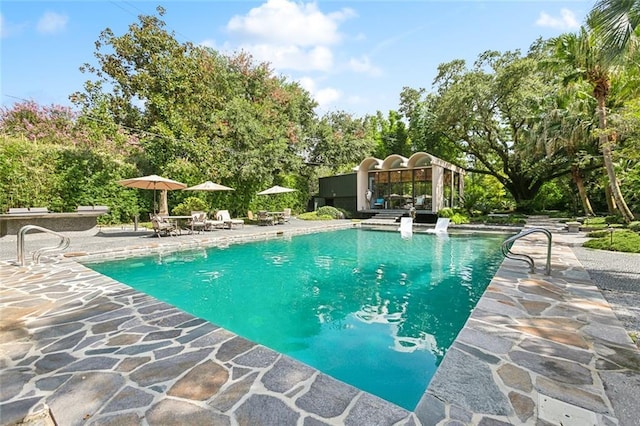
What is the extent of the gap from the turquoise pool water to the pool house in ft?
31.1

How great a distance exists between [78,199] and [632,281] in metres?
17.6

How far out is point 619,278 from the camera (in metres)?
5.08

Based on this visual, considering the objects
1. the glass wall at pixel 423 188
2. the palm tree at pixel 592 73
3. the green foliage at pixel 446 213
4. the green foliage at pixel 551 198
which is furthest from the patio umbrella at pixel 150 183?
the green foliage at pixel 551 198

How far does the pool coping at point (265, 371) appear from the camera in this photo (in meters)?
1.90

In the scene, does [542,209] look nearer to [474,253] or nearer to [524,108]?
[524,108]

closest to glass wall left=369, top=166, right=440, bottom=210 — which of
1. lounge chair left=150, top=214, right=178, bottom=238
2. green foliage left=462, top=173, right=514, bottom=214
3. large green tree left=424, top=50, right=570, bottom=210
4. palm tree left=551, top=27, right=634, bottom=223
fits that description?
green foliage left=462, top=173, right=514, bottom=214

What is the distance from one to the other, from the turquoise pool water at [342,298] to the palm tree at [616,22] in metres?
5.49

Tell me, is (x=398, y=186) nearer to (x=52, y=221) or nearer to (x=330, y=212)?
(x=330, y=212)

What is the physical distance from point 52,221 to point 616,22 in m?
16.8

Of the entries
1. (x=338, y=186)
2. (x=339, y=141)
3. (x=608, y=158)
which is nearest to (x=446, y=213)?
(x=608, y=158)

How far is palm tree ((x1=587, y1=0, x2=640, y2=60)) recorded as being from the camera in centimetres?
602

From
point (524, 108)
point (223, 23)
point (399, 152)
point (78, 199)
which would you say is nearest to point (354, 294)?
point (223, 23)

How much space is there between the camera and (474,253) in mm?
9273

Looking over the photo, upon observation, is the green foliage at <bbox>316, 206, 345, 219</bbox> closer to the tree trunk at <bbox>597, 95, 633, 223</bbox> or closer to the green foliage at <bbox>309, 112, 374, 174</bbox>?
the green foliage at <bbox>309, 112, 374, 174</bbox>
